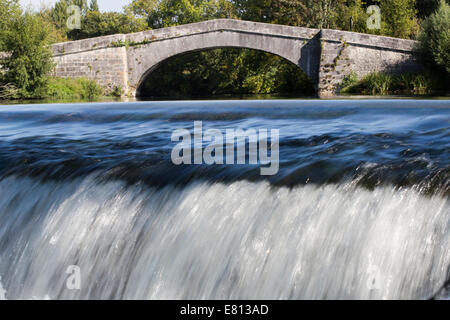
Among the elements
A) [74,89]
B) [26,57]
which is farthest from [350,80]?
[26,57]

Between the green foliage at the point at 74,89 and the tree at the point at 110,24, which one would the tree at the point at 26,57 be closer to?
the green foliage at the point at 74,89

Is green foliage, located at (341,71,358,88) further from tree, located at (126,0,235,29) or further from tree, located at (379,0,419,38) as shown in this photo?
tree, located at (126,0,235,29)

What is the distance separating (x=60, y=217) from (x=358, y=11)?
20.0 metres

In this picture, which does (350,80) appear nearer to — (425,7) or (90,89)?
(90,89)

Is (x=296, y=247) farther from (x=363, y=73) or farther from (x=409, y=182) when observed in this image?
(x=363, y=73)

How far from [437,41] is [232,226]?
13299 millimetres

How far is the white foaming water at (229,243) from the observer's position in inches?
80.0

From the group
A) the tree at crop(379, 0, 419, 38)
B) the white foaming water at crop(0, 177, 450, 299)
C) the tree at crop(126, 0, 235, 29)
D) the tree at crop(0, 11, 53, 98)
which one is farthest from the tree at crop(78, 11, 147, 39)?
the white foaming water at crop(0, 177, 450, 299)

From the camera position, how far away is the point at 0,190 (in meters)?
3.04

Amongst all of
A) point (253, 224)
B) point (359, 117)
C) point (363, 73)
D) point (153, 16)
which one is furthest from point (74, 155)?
point (153, 16)

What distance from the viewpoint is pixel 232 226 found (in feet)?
7.63

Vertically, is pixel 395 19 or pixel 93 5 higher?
pixel 93 5

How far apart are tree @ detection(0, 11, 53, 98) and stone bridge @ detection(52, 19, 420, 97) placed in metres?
2.21

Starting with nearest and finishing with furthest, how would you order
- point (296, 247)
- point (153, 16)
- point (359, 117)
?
point (296, 247)
point (359, 117)
point (153, 16)
